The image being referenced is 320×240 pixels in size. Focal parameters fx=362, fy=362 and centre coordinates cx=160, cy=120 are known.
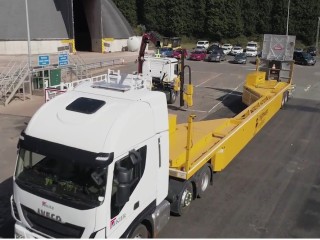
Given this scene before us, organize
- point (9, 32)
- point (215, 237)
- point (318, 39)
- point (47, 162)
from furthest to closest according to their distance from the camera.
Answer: point (318, 39), point (9, 32), point (215, 237), point (47, 162)

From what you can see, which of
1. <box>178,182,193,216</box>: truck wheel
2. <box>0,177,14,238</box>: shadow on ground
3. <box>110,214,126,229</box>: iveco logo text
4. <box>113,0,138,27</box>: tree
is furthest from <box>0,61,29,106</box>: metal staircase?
<box>113,0,138,27</box>: tree

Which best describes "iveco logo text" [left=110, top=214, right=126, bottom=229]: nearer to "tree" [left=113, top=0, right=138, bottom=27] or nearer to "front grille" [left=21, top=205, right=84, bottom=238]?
"front grille" [left=21, top=205, right=84, bottom=238]

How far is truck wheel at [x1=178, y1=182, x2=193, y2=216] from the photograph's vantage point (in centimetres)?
934

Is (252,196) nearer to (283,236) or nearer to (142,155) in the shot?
(283,236)

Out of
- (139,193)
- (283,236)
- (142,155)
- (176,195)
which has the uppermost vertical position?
(142,155)

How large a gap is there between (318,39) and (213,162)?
69.2m

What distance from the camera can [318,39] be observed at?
71.2 metres

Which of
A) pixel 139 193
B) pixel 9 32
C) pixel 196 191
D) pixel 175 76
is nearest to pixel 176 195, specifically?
pixel 196 191

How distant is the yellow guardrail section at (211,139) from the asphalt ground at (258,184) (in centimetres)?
84

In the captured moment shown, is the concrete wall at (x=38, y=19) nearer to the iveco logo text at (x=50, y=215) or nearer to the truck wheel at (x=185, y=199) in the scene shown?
the truck wheel at (x=185, y=199)

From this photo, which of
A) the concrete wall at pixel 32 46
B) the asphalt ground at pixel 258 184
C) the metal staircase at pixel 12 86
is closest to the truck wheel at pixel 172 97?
the asphalt ground at pixel 258 184

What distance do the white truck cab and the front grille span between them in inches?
0.6

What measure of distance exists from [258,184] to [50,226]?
755 centimetres

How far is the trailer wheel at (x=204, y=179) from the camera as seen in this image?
10440 millimetres
